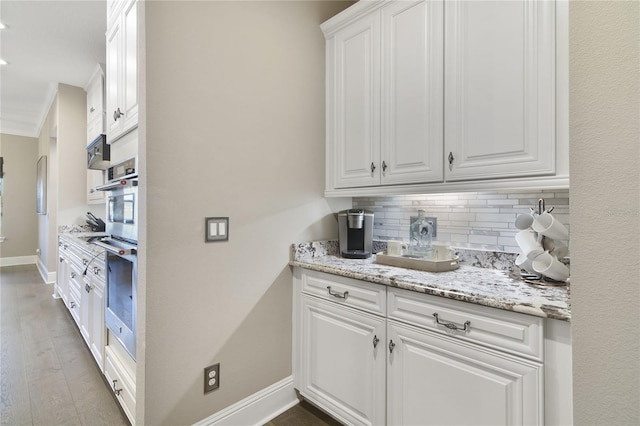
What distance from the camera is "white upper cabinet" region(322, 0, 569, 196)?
125 cm

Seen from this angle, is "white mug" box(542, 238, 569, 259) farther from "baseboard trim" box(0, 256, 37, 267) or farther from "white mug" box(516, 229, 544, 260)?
"baseboard trim" box(0, 256, 37, 267)

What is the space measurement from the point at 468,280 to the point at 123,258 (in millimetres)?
1720

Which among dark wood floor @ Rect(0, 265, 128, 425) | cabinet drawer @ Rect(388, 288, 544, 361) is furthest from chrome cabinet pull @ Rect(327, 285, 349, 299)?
dark wood floor @ Rect(0, 265, 128, 425)

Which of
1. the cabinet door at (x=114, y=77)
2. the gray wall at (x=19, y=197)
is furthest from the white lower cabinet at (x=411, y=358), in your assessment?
the gray wall at (x=19, y=197)

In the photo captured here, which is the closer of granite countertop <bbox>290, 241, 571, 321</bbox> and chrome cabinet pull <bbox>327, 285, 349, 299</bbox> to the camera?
granite countertop <bbox>290, 241, 571, 321</bbox>

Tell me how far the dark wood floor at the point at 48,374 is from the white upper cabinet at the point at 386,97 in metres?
1.99

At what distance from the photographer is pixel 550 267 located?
124 cm

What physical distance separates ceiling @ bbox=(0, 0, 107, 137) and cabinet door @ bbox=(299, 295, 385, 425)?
3066 mm

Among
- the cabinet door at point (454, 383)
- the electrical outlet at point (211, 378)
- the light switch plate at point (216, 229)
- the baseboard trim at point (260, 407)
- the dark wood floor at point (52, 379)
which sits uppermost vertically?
the light switch plate at point (216, 229)

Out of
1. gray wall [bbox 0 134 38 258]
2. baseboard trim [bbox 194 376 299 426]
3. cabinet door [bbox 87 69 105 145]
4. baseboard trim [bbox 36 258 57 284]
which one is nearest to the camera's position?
baseboard trim [bbox 194 376 299 426]

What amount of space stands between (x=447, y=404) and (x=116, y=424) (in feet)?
5.68

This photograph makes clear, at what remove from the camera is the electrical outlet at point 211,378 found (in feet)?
5.20

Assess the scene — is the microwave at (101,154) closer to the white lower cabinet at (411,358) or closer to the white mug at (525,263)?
the white lower cabinet at (411,358)

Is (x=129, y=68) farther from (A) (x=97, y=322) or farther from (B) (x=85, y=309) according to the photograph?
(B) (x=85, y=309)
